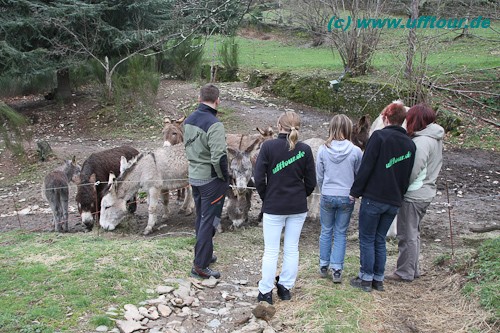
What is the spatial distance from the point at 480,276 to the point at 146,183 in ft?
17.9

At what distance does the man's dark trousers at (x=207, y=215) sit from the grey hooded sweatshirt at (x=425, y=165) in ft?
7.36

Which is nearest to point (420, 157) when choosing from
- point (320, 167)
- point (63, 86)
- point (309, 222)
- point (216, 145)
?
point (320, 167)

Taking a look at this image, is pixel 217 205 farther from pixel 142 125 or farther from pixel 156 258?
pixel 142 125

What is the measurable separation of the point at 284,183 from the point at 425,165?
1805 mm

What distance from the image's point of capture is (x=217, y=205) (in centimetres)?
604

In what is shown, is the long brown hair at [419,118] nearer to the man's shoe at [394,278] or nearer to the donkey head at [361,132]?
the man's shoe at [394,278]

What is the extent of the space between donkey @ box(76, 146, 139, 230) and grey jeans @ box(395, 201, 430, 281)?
5.02m

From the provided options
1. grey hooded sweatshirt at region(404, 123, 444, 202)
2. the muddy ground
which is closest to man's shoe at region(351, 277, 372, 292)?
the muddy ground

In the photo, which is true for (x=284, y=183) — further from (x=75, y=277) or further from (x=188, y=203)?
(x=188, y=203)

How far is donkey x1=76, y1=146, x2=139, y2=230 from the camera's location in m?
8.81

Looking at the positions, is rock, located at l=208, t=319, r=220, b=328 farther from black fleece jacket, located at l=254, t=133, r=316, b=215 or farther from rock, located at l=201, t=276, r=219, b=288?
black fleece jacket, located at l=254, t=133, r=316, b=215

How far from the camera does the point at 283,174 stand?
5.07 metres

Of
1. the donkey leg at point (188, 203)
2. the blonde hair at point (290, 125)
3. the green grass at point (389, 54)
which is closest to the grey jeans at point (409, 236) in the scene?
the blonde hair at point (290, 125)

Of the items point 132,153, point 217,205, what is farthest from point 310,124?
point 217,205
